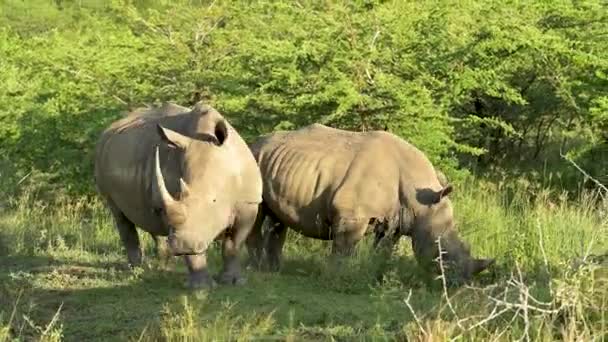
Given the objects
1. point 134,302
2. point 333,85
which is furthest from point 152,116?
point 333,85

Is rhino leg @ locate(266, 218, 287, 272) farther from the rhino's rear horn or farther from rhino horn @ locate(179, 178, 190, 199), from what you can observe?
rhino horn @ locate(179, 178, 190, 199)

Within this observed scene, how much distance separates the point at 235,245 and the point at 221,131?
2.83 ft

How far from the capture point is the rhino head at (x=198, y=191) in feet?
22.4

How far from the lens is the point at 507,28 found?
12.0 meters

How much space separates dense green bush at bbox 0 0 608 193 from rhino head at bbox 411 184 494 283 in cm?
286

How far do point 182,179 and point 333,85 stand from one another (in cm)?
444

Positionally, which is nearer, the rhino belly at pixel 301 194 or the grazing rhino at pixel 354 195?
the grazing rhino at pixel 354 195

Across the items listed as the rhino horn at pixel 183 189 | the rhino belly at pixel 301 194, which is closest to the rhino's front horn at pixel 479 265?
the rhino belly at pixel 301 194

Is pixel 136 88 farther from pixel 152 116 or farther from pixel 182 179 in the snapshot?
pixel 182 179

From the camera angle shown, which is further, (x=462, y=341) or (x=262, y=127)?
(x=262, y=127)

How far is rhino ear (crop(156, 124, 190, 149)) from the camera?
23.5ft

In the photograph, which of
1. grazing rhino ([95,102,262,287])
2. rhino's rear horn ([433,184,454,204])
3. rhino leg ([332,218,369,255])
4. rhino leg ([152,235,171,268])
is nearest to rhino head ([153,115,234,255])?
grazing rhino ([95,102,262,287])

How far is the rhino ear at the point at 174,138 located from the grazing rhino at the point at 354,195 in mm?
1764

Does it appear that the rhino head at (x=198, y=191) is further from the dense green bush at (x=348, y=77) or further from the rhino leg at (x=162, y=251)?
the dense green bush at (x=348, y=77)
